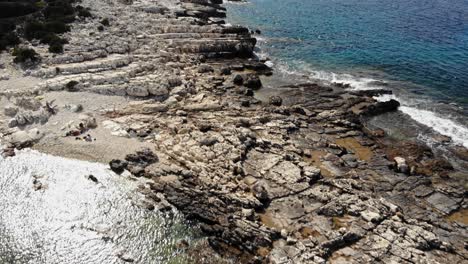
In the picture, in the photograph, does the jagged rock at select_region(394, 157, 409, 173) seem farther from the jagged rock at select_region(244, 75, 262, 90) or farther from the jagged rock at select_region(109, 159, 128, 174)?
the jagged rock at select_region(109, 159, 128, 174)

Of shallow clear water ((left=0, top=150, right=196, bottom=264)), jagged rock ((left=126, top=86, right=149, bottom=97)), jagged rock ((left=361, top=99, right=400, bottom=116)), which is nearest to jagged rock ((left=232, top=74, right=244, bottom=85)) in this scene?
jagged rock ((left=126, top=86, right=149, bottom=97))

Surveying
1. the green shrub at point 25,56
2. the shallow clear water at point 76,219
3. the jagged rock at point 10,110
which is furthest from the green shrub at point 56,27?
the shallow clear water at point 76,219

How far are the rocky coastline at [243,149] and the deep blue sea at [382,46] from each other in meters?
6.80

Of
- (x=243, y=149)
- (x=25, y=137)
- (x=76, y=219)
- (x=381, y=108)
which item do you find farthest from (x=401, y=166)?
(x=25, y=137)

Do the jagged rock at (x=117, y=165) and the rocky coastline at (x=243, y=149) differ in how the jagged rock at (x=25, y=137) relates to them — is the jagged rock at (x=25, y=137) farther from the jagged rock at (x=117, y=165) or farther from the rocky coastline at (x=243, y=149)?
the jagged rock at (x=117, y=165)

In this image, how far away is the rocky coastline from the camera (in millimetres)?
34094

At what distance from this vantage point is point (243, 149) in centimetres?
4362

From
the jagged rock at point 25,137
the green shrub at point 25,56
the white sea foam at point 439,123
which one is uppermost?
the green shrub at point 25,56

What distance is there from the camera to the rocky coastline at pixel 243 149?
3409cm

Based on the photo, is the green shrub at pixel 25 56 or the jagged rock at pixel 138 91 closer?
the jagged rock at pixel 138 91

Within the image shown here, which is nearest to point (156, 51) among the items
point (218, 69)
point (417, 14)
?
point (218, 69)

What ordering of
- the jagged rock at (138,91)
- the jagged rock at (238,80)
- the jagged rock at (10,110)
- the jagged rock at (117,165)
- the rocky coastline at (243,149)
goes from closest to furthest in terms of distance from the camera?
1. the rocky coastline at (243,149)
2. the jagged rock at (117,165)
3. the jagged rock at (10,110)
4. the jagged rock at (138,91)
5. the jagged rock at (238,80)

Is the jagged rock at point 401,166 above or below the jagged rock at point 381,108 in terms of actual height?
below

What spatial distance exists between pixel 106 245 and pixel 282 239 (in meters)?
14.9
